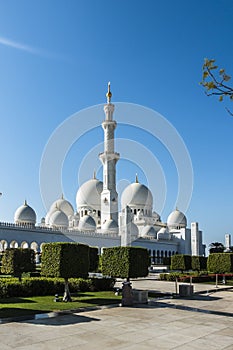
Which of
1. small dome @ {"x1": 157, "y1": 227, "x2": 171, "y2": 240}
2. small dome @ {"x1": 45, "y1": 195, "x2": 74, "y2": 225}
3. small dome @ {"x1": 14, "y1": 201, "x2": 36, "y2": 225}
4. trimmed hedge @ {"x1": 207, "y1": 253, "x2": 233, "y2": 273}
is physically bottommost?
trimmed hedge @ {"x1": 207, "y1": 253, "x2": 233, "y2": 273}

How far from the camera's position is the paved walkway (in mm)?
8922

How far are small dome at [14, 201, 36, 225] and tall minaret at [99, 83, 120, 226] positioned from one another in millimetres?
12179

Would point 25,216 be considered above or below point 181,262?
above

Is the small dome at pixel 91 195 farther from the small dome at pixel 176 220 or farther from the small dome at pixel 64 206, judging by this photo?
the small dome at pixel 176 220

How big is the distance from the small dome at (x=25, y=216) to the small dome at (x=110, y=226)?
1196 cm

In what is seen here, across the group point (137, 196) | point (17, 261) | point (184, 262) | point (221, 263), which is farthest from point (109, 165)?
point (17, 261)

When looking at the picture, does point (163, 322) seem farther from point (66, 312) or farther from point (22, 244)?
point (22, 244)

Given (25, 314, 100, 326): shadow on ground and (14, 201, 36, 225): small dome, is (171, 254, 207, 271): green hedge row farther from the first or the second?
(14, 201, 36, 225): small dome

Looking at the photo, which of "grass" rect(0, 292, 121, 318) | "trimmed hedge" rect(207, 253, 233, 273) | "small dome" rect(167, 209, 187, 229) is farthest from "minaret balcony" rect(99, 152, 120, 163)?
"grass" rect(0, 292, 121, 318)

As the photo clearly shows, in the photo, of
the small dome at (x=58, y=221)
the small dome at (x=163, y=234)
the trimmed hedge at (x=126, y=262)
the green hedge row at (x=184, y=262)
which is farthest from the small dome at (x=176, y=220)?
the trimmed hedge at (x=126, y=262)

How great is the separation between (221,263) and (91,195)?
45.1m

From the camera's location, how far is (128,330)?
34.5ft

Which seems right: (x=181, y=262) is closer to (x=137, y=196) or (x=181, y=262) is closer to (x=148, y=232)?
(x=148, y=232)

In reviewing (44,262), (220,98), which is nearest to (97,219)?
(44,262)
